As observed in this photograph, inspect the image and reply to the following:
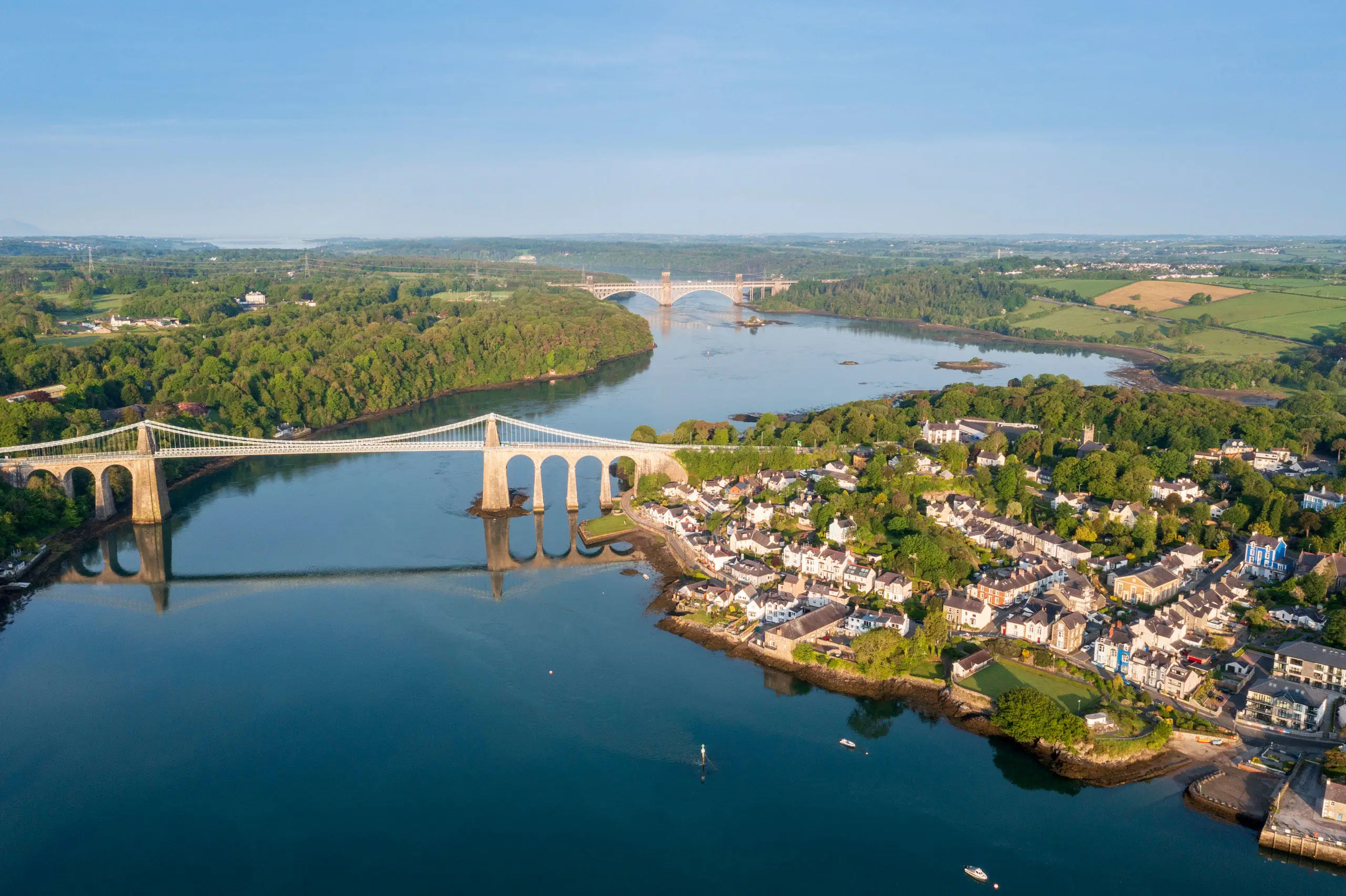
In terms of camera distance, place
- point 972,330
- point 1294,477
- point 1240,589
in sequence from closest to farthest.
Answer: point 1240,589, point 1294,477, point 972,330

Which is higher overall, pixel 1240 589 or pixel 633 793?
pixel 1240 589

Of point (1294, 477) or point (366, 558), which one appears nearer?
point (366, 558)

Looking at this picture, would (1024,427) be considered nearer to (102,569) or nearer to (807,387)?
(807,387)

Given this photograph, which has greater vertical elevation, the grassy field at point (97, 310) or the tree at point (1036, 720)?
the grassy field at point (97, 310)

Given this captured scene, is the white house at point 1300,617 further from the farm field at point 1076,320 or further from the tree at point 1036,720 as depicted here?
the farm field at point 1076,320

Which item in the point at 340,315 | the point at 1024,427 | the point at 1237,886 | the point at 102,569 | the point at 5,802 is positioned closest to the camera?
the point at 1237,886

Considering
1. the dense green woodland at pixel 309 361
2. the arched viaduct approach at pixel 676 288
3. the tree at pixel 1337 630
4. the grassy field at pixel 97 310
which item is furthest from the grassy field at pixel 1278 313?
the grassy field at pixel 97 310

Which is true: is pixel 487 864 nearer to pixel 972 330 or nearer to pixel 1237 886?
pixel 1237 886

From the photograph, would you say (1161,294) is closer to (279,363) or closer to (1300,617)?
(1300,617)

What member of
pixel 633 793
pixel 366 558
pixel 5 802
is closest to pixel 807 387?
pixel 366 558
